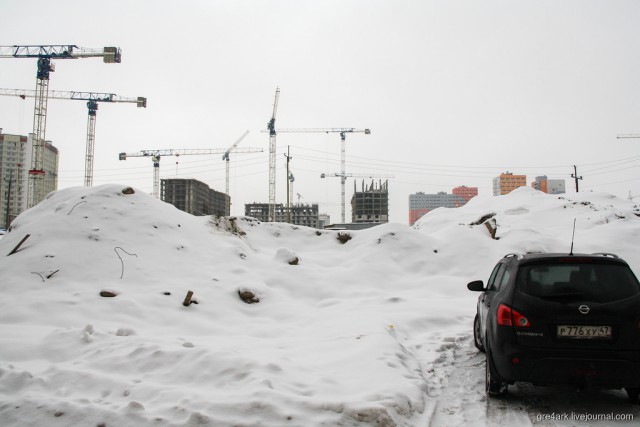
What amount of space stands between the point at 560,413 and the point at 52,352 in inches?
234

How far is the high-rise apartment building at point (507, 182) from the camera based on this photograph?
119 meters

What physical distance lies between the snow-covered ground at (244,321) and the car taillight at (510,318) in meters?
0.92

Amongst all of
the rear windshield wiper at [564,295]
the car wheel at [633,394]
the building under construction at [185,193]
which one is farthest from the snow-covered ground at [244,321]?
the building under construction at [185,193]

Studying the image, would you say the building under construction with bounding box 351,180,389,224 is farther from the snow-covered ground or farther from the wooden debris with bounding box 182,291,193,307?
the wooden debris with bounding box 182,291,193,307

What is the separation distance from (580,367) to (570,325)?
0.39m

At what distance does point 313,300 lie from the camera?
1159 cm

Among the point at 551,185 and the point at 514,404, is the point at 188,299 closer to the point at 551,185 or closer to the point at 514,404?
the point at 514,404

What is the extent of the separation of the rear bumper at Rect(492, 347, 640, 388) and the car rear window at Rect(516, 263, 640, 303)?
20.6 inches

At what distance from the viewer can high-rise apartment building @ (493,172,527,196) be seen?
390 feet

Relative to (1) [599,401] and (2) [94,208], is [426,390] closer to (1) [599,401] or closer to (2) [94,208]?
(1) [599,401]

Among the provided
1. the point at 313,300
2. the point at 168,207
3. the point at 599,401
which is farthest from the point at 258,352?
the point at 168,207

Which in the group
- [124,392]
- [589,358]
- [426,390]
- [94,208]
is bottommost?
[426,390]

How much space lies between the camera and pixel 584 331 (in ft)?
13.1

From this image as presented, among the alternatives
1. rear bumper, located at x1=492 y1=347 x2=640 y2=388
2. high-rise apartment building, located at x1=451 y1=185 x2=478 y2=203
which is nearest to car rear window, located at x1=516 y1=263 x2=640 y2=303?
rear bumper, located at x1=492 y1=347 x2=640 y2=388
